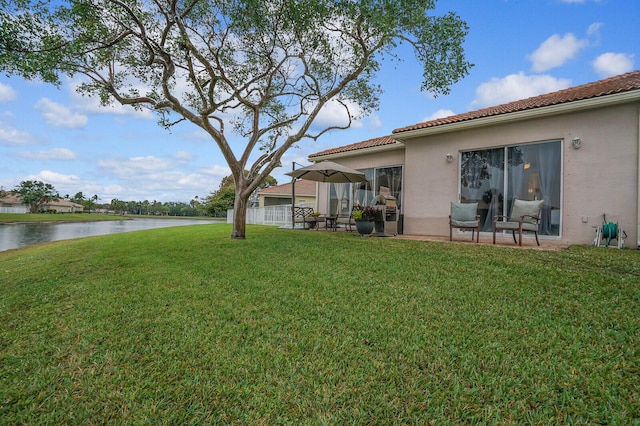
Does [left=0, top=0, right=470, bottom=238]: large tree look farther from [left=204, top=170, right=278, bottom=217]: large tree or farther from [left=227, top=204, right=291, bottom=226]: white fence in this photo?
[left=204, top=170, right=278, bottom=217]: large tree

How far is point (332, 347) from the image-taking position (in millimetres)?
2652

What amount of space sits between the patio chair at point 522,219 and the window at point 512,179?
0.53 meters

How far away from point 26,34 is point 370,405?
10120mm

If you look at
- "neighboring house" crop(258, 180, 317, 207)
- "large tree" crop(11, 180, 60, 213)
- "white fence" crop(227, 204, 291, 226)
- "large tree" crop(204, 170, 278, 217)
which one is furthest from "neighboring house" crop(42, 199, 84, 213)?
"white fence" crop(227, 204, 291, 226)

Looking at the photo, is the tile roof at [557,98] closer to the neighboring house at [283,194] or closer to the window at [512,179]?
the window at [512,179]

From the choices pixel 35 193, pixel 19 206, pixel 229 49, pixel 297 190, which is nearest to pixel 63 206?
pixel 19 206

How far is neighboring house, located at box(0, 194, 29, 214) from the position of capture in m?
62.6

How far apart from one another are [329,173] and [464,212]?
461 cm

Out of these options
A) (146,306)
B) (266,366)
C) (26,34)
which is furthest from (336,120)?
(266,366)

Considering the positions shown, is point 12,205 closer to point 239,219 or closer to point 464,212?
point 239,219

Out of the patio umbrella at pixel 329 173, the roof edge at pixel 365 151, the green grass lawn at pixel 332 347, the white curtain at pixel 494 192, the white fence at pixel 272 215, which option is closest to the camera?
the green grass lawn at pixel 332 347

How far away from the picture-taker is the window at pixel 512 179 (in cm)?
765

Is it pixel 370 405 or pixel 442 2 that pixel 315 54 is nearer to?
pixel 442 2

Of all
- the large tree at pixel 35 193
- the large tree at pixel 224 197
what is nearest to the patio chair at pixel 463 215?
the large tree at pixel 224 197
